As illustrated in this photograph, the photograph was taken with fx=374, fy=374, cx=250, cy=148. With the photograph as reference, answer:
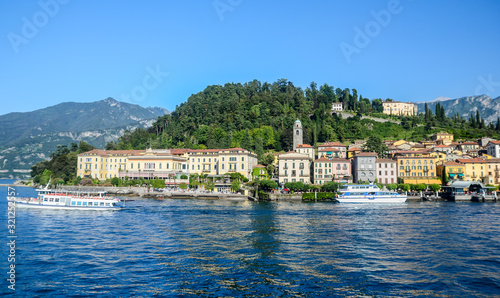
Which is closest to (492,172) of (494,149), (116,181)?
(494,149)

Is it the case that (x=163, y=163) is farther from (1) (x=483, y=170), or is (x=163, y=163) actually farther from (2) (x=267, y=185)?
(1) (x=483, y=170)

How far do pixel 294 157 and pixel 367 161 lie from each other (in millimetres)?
15677

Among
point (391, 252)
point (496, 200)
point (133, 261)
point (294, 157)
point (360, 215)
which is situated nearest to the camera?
point (133, 261)

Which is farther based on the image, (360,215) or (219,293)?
(360,215)

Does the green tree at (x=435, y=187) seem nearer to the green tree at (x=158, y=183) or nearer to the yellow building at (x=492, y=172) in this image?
the yellow building at (x=492, y=172)

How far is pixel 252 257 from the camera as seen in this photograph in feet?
80.1

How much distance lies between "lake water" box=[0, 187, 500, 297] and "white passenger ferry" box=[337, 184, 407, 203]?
25.1m

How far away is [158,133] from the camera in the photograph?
414 feet

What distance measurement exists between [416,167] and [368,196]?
23708mm

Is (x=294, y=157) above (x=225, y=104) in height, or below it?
below

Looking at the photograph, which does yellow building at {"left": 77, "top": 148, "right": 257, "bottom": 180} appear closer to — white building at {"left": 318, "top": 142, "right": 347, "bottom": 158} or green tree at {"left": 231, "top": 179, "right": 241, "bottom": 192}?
green tree at {"left": 231, "top": 179, "right": 241, "bottom": 192}

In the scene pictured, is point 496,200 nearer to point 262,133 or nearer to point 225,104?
point 262,133

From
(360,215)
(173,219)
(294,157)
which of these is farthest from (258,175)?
(173,219)

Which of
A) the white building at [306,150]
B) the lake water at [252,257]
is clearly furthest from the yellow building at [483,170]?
the lake water at [252,257]
